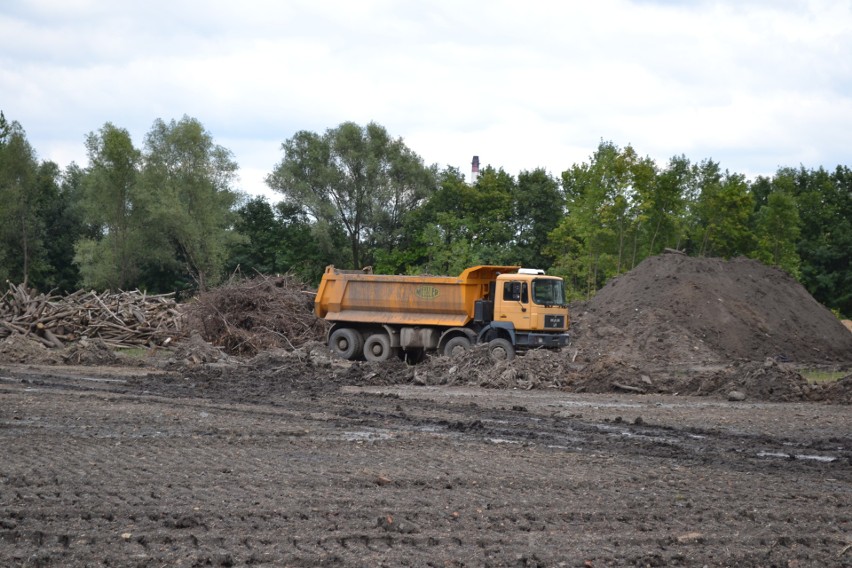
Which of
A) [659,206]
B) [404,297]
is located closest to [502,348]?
[404,297]

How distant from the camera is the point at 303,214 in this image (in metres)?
68.2

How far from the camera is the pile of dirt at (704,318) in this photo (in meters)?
32.1

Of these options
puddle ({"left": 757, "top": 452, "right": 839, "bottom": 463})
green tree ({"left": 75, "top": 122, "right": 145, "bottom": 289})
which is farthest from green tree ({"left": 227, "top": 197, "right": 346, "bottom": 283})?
puddle ({"left": 757, "top": 452, "right": 839, "bottom": 463})

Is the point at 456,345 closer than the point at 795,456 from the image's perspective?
No

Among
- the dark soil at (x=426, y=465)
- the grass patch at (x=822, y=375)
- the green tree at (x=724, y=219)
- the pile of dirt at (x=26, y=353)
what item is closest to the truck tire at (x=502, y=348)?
the dark soil at (x=426, y=465)

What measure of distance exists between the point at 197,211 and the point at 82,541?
56.7 m

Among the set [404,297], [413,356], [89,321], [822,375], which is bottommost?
[822,375]

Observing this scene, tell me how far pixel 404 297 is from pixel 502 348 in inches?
143

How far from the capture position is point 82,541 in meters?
7.25

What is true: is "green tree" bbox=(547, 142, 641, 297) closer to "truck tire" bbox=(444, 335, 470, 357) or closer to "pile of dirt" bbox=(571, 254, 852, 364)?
"pile of dirt" bbox=(571, 254, 852, 364)

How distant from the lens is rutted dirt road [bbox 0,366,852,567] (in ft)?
23.6

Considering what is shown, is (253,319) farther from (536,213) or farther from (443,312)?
(536,213)

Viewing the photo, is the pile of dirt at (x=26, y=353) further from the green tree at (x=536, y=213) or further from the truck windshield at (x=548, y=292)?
the green tree at (x=536, y=213)

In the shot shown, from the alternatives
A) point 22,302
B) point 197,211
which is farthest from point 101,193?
point 22,302
